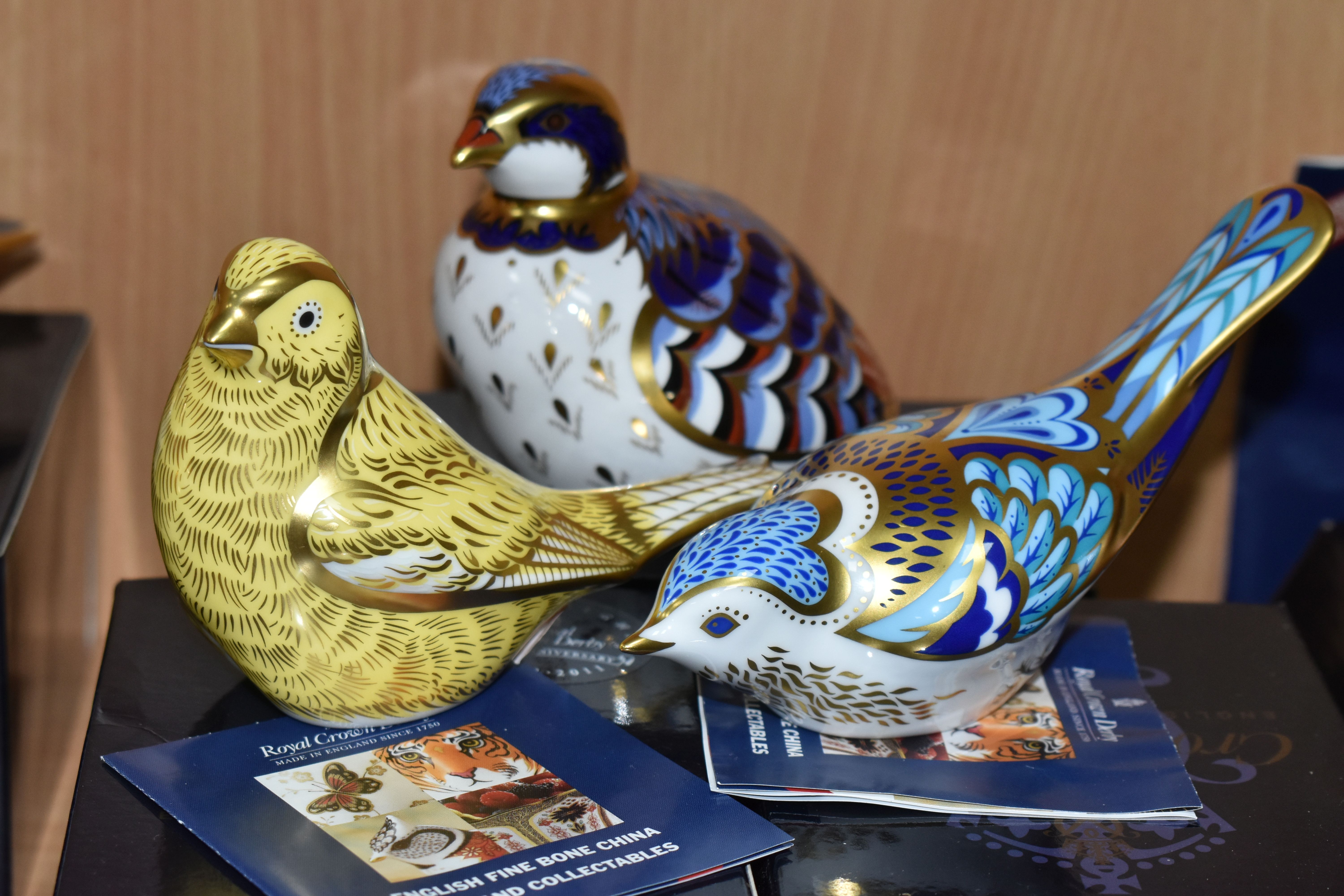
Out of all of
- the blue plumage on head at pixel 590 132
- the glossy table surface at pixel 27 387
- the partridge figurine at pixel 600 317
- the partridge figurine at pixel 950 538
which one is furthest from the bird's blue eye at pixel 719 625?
the glossy table surface at pixel 27 387

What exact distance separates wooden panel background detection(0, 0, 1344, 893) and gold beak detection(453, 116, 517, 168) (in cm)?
26

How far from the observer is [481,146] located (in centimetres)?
74

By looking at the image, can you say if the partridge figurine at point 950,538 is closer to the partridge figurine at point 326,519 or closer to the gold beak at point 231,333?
the partridge figurine at point 326,519

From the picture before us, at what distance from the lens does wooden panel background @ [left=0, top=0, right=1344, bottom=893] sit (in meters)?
0.97

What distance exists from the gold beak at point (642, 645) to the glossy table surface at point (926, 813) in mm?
89

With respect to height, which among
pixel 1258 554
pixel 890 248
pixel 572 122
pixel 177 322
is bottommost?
pixel 1258 554

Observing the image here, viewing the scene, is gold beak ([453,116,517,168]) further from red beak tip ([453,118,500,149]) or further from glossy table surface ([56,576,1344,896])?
glossy table surface ([56,576,1344,896])

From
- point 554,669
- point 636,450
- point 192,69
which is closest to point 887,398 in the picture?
point 636,450

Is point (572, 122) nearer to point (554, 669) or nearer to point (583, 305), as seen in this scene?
point (583, 305)

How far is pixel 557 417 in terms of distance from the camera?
78 centimetres

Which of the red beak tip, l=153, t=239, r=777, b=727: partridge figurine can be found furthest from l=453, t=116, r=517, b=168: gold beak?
l=153, t=239, r=777, b=727: partridge figurine

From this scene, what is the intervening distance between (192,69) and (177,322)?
209mm

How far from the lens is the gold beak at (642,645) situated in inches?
22.5

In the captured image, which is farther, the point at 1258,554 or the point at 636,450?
the point at 1258,554
